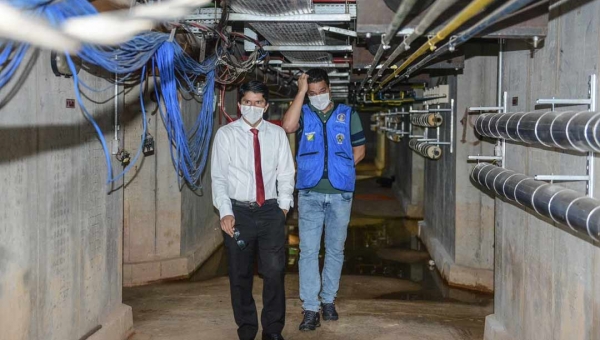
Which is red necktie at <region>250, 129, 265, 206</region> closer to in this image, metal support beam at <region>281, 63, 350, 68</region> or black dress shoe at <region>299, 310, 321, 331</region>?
black dress shoe at <region>299, 310, 321, 331</region>

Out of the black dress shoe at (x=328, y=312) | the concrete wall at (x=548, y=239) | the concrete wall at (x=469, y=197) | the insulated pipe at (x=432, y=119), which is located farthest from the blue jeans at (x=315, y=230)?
the insulated pipe at (x=432, y=119)

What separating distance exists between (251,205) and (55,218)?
1.07 meters

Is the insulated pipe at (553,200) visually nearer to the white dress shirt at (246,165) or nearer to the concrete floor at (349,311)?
the white dress shirt at (246,165)

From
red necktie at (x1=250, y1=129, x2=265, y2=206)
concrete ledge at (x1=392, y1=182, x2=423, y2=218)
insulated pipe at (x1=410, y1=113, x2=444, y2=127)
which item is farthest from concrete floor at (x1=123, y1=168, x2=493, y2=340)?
concrete ledge at (x1=392, y1=182, x2=423, y2=218)

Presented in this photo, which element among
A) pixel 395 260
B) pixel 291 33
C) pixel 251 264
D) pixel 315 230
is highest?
pixel 291 33

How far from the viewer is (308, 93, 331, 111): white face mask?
3967mm

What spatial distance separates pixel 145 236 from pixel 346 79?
9.79ft

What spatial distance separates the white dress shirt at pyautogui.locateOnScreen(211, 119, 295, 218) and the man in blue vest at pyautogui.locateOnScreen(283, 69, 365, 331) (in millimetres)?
336

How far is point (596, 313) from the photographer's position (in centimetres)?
235

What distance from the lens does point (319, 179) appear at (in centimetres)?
391

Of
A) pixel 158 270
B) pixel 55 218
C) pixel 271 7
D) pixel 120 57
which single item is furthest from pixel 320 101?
pixel 158 270

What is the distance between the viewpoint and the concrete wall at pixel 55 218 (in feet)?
8.30

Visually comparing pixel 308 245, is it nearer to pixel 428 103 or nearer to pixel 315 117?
pixel 315 117

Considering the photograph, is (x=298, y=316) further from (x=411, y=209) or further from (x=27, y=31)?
(x=411, y=209)
